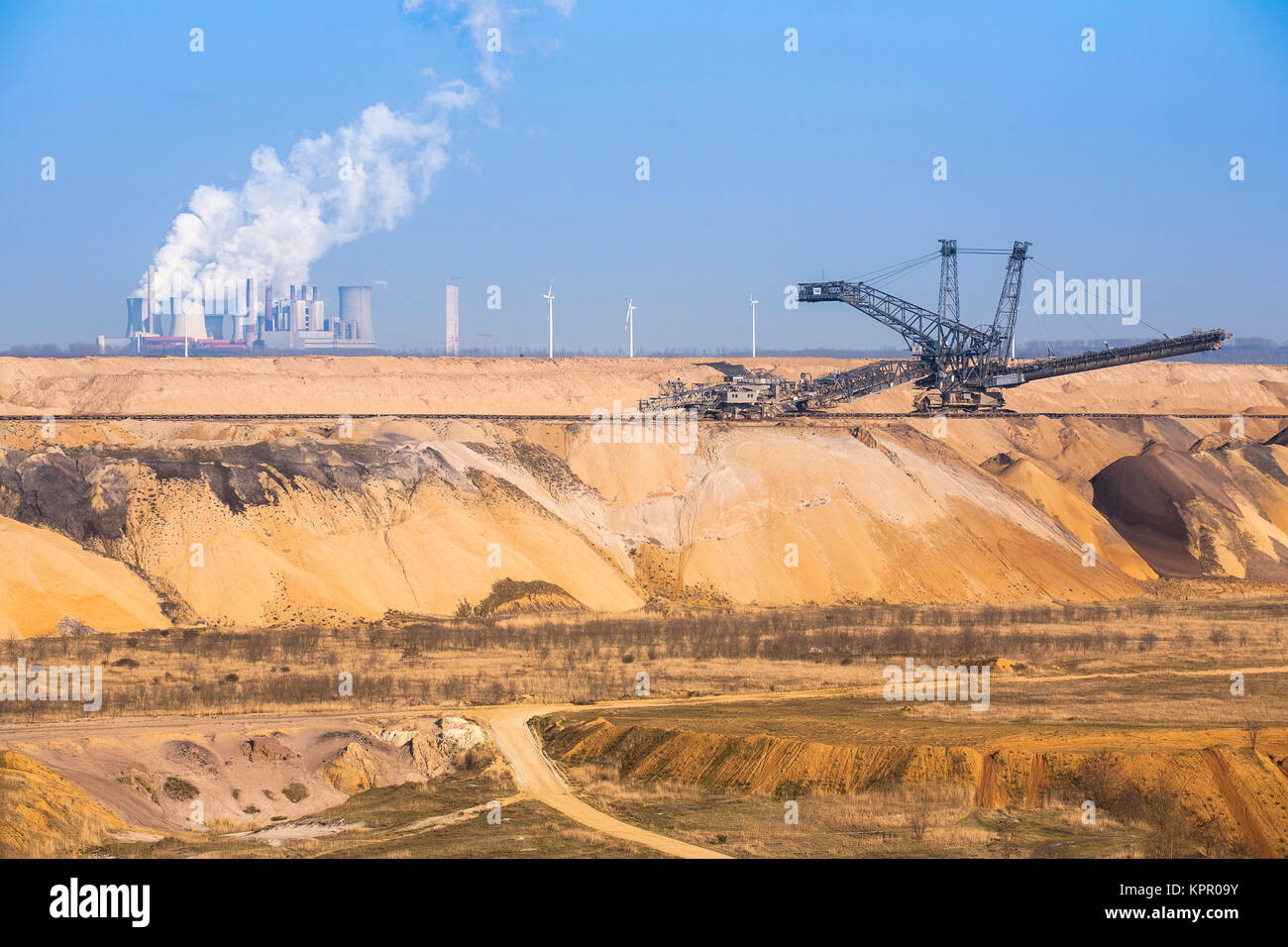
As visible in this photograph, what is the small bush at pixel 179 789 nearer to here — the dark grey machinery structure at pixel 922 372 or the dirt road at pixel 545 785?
the dirt road at pixel 545 785

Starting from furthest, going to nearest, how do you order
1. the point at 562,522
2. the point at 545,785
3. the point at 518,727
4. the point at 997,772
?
the point at 562,522 < the point at 518,727 < the point at 545,785 < the point at 997,772

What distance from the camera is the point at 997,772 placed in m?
32.4

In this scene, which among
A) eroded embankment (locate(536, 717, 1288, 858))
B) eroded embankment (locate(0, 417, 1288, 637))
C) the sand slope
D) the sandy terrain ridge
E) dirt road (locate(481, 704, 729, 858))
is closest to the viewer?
dirt road (locate(481, 704, 729, 858))

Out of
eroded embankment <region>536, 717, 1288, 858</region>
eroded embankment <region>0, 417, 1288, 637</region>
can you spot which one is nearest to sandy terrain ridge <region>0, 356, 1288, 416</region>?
eroded embankment <region>0, 417, 1288, 637</region>

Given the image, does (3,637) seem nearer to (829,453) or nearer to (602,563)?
(602,563)

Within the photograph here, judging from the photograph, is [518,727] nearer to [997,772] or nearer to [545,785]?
[545,785]

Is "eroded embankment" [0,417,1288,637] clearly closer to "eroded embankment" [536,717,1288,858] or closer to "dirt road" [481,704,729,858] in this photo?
"dirt road" [481,704,729,858]

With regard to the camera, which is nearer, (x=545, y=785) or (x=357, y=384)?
(x=545, y=785)

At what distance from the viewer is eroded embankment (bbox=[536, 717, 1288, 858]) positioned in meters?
29.2

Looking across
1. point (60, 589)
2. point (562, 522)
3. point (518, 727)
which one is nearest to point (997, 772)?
point (518, 727)

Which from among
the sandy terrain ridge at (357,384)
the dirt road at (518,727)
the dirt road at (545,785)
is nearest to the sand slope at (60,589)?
the dirt road at (518,727)
